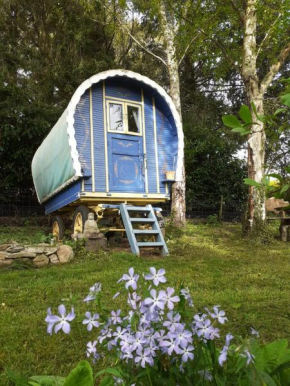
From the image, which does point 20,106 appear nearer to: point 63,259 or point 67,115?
point 67,115

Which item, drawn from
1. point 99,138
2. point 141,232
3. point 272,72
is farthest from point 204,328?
point 272,72

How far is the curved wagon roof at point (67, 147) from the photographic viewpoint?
21.2ft

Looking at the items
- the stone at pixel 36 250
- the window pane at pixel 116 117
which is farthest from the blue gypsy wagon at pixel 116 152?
the stone at pixel 36 250

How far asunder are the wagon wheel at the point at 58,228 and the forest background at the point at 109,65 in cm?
221

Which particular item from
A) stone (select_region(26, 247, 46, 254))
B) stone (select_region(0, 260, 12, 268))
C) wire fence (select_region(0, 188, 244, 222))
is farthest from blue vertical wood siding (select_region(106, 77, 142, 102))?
wire fence (select_region(0, 188, 244, 222))

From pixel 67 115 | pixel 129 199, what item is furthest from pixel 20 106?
pixel 129 199

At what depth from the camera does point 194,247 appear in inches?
269

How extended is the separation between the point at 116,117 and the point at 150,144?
88cm

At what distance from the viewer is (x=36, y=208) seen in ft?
35.2

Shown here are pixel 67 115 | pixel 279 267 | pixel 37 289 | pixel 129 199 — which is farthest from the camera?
pixel 129 199

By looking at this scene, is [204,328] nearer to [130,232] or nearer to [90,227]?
[130,232]

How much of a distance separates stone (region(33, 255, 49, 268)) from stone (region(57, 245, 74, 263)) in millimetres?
210

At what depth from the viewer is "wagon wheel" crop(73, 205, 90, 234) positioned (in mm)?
6728

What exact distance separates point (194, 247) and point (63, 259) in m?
2.58
